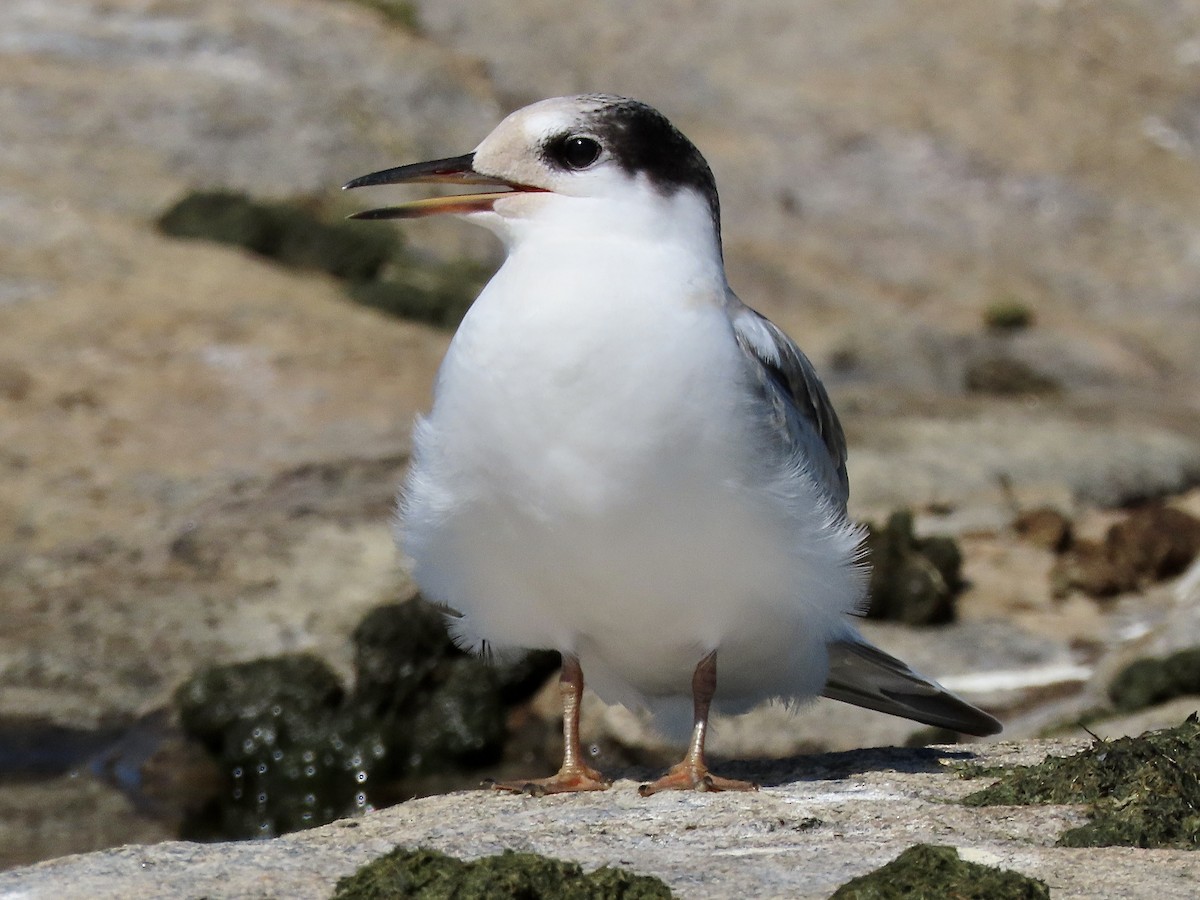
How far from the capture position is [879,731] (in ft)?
45.6

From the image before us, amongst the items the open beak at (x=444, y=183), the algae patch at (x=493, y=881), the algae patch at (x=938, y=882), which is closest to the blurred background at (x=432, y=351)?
the algae patch at (x=493, y=881)

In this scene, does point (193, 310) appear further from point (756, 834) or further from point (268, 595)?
point (756, 834)

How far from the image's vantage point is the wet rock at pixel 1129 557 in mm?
17891

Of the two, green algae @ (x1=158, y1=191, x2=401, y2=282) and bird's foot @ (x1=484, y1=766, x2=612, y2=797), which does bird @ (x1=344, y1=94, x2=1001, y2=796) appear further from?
green algae @ (x1=158, y1=191, x2=401, y2=282)

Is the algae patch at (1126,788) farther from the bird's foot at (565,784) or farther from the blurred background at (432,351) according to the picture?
the blurred background at (432,351)

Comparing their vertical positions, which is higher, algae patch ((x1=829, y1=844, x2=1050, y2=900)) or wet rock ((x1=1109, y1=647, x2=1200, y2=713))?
wet rock ((x1=1109, y1=647, x2=1200, y2=713))

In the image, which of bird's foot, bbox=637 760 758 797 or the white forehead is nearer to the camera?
the white forehead

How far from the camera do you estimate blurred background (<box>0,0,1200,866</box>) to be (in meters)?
14.5

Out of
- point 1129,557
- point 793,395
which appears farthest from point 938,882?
point 1129,557

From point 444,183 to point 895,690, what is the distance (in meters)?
3.50

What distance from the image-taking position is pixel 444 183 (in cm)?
746

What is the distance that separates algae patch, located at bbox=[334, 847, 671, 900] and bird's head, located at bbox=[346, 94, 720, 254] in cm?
263

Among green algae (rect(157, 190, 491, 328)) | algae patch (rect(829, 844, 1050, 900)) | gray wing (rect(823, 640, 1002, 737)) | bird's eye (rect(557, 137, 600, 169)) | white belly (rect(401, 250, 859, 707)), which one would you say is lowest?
algae patch (rect(829, 844, 1050, 900))

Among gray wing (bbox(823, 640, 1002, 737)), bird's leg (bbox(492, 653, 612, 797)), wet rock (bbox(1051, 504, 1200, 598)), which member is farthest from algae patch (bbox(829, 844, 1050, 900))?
wet rock (bbox(1051, 504, 1200, 598))
